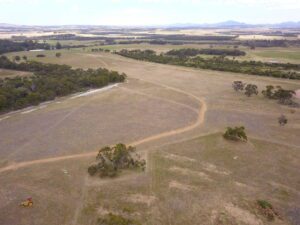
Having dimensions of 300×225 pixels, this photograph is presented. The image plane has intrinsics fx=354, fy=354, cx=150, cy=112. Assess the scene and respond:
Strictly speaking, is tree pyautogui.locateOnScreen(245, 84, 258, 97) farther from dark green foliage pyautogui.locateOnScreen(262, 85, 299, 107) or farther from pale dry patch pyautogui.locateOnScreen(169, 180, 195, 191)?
pale dry patch pyautogui.locateOnScreen(169, 180, 195, 191)

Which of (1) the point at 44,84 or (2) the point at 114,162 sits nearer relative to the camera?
(2) the point at 114,162

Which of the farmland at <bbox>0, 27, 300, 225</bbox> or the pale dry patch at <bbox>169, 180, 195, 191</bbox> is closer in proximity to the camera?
the farmland at <bbox>0, 27, 300, 225</bbox>

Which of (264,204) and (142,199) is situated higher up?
(264,204)

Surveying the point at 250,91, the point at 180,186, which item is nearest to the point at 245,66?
the point at 250,91

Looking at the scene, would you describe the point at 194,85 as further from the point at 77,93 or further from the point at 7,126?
the point at 7,126

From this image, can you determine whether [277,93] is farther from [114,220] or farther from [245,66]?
[114,220]

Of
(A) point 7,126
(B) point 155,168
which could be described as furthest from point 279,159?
(A) point 7,126

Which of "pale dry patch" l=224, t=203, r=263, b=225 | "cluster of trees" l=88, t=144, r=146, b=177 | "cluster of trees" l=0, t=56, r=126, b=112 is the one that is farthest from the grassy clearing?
"cluster of trees" l=0, t=56, r=126, b=112

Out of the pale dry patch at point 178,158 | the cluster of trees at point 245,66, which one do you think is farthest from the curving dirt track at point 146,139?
the cluster of trees at point 245,66
